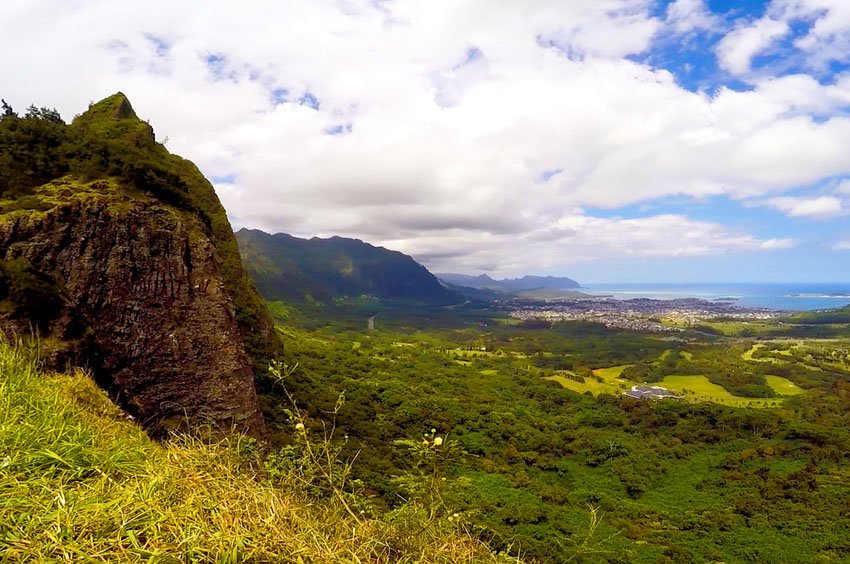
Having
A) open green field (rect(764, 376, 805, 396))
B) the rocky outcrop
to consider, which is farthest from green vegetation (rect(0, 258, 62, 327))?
open green field (rect(764, 376, 805, 396))

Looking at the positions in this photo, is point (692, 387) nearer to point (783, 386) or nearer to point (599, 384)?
point (599, 384)

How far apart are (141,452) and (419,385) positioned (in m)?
67.2

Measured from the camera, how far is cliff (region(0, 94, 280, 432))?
14883 mm

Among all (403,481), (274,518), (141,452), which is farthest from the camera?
(403,481)

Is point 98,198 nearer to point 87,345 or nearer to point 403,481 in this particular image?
point 87,345

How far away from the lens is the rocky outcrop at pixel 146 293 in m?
15.0

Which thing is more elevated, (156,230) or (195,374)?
(156,230)

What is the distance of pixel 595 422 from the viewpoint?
7019 cm

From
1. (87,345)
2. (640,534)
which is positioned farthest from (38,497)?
(640,534)

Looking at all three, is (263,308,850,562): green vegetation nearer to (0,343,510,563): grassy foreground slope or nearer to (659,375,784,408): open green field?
(659,375,784,408): open green field

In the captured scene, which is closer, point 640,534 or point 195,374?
point 195,374

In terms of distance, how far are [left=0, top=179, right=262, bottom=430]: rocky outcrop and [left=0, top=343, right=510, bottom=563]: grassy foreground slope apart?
11625 mm

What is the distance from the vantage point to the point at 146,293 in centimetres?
1745

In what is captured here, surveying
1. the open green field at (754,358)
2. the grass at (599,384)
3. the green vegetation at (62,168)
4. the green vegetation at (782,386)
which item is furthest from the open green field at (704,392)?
the green vegetation at (62,168)
